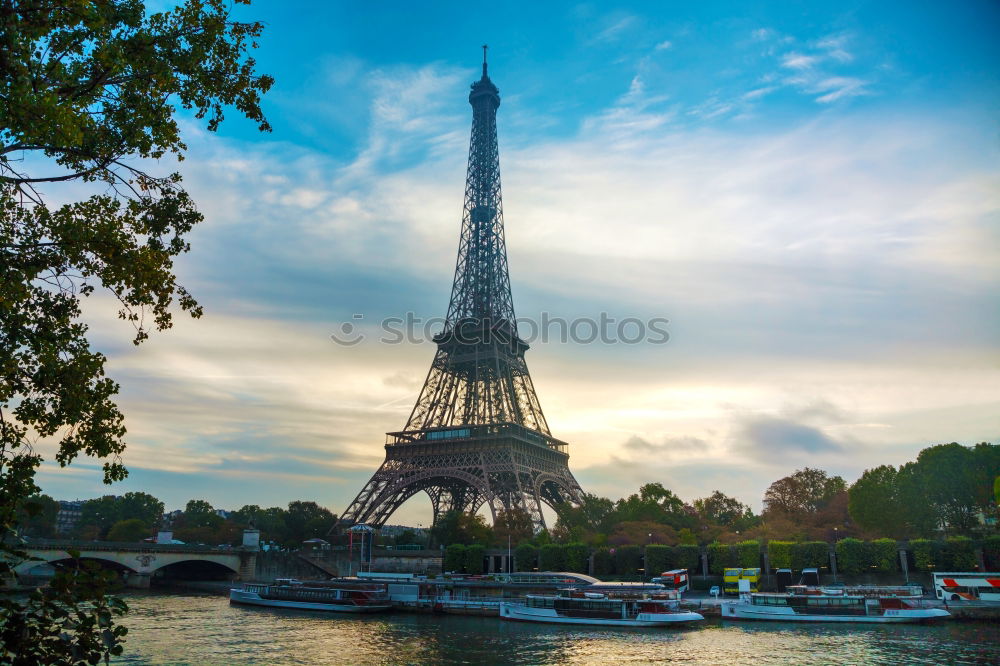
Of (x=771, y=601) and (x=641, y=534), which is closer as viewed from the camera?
(x=771, y=601)

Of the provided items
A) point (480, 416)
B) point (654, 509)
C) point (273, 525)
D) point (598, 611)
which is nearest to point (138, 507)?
point (273, 525)

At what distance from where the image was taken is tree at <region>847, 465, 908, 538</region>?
77000mm

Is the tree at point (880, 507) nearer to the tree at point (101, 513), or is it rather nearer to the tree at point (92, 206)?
the tree at point (92, 206)

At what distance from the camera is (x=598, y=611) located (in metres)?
50.0

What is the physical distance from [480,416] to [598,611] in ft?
144

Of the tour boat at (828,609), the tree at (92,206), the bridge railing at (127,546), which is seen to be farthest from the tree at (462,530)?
the tree at (92,206)

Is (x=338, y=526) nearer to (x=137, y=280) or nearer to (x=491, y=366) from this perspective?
(x=491, y=366)

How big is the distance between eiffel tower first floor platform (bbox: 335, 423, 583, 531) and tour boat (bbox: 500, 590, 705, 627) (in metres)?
27.2

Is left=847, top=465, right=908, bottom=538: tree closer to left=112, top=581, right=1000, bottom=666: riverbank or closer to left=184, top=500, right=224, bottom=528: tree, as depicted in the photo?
left=112, top=581, right=1000, bottom=666: riverbank

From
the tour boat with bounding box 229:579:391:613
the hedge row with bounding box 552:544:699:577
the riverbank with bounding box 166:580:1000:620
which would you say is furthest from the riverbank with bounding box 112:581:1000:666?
the hedge row with bounding box 552:544:699:577

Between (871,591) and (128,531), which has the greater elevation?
(128,531)

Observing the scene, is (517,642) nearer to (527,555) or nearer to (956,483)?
(527,555)

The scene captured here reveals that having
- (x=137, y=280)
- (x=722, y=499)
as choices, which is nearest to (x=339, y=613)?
(x=137, y=280)

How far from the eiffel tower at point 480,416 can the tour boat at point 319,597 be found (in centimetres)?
2099
